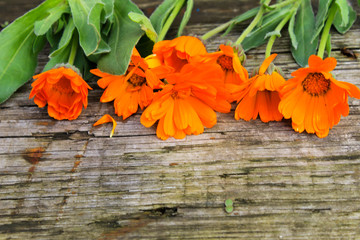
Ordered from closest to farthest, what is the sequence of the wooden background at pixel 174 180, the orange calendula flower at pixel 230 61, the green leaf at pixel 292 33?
the wooden background at pixel 174 180
the orange calendula flower at pixel 230 61
the green leaf at pixel 292 33

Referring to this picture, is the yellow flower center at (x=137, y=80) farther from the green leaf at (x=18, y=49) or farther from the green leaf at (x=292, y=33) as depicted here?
the green leaf at (x=292, y=33)

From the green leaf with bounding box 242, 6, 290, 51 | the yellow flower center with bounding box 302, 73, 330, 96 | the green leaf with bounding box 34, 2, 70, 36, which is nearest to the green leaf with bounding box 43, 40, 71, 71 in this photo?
the green leaf with bounding box 34, 2, 70, 36

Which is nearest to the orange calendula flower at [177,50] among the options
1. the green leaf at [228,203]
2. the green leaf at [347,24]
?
the green leaf at [228,203]

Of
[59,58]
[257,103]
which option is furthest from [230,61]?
[59,58]

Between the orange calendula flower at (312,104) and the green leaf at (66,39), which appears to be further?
the green leaf at (66,39)

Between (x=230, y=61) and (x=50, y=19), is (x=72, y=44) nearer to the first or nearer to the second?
(x=50, y=19)
